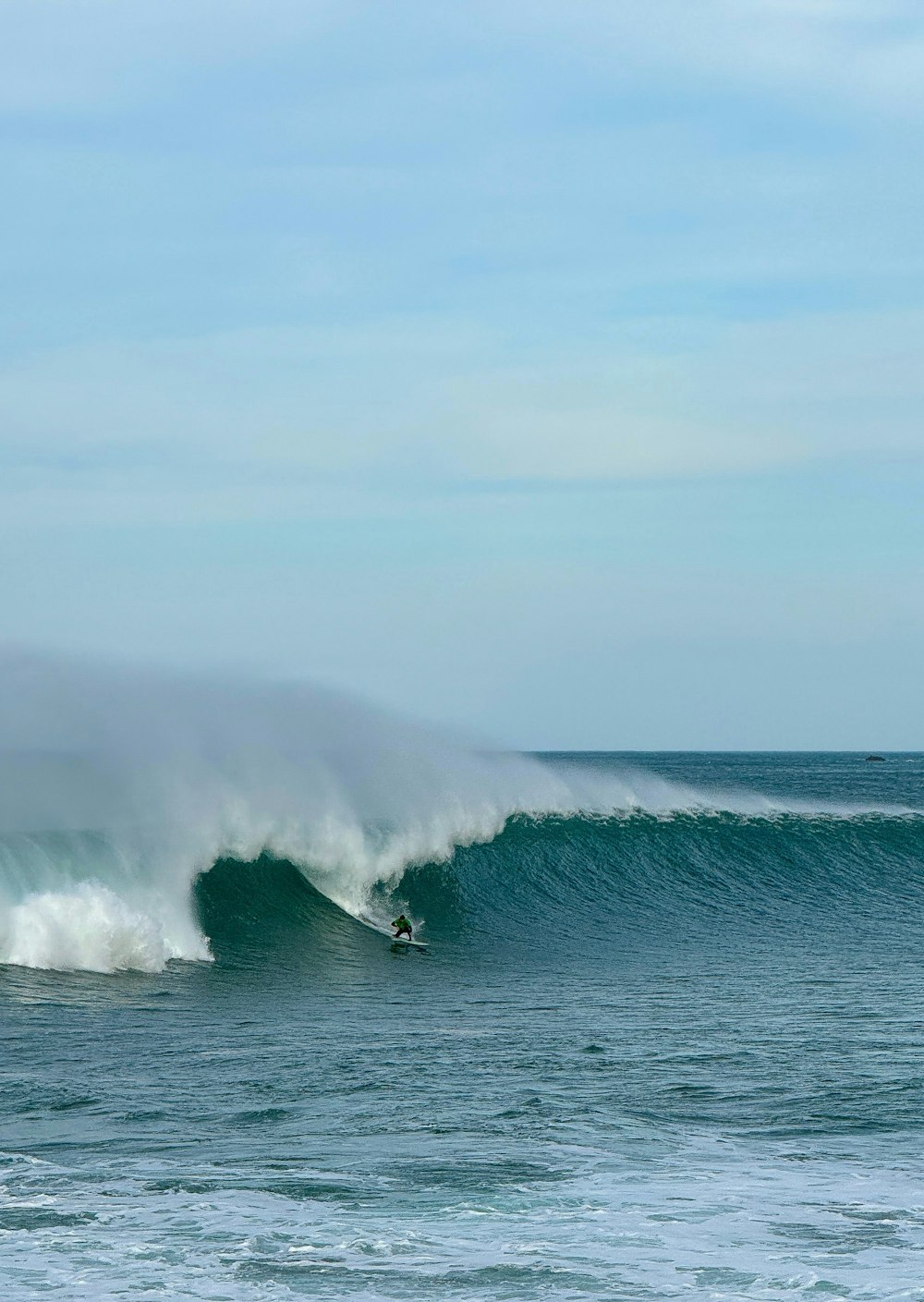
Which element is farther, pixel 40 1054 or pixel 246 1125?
pixel 40 1054

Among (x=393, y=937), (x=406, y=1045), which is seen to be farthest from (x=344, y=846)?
(x=406, y=1045)

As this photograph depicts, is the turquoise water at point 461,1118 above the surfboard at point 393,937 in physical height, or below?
below

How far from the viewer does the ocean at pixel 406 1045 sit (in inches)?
308

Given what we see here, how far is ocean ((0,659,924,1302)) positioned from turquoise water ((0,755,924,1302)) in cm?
4

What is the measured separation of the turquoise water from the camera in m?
7.62

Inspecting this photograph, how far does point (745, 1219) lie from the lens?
8328 millimetres

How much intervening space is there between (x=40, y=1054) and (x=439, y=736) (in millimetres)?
22511

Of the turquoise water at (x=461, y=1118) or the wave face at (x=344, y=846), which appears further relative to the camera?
the wave face at (x=344, y=846)

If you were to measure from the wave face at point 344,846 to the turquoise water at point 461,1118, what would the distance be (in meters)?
0.39

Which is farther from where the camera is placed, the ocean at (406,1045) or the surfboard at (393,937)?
the surfboard at (393,937)

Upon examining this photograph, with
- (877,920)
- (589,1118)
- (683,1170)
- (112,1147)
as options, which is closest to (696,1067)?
(589,1118)

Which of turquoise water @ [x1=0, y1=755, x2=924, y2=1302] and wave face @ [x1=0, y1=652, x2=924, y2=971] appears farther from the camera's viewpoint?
wave face @ [x1=0, y1=652, x2=924, y2=971]

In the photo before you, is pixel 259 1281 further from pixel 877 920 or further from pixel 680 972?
pixel 877 920

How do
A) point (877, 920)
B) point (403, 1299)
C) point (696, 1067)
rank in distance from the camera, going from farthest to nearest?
1. point (877, 920)
2. point (696, 1067)
3. point (403, 1299)
